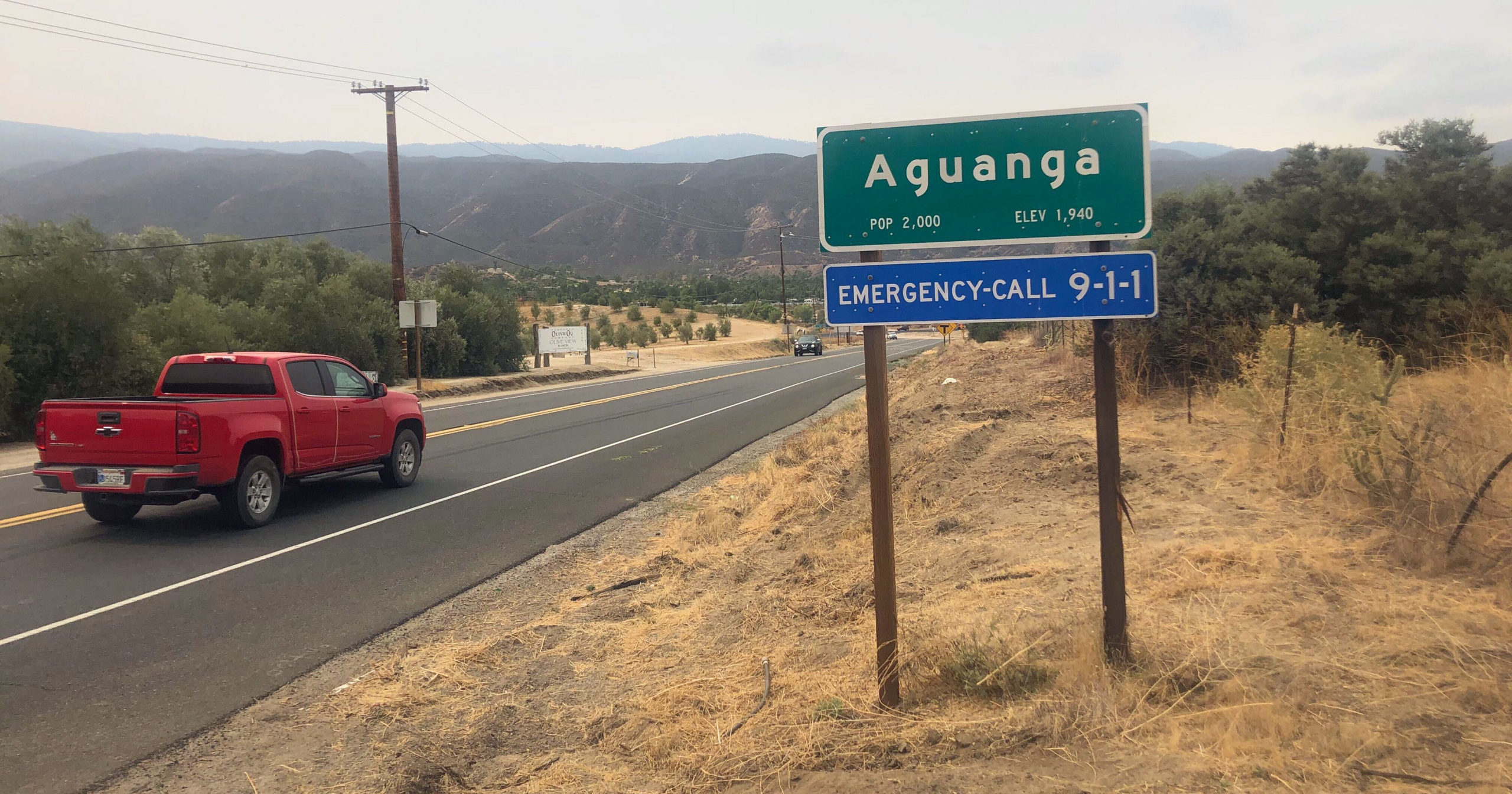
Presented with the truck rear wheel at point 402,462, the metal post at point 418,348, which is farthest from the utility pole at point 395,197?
the truck rear wheel at point 402,462

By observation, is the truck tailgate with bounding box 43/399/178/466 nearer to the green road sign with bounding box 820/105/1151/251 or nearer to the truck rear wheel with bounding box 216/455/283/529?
the truck rear wheel with bounding box 216/455/283/529

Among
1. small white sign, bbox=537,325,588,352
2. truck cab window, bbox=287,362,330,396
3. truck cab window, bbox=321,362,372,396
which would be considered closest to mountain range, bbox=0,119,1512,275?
small white sign, bbox=537,325,588,352

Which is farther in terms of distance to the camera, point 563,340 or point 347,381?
point 563,340

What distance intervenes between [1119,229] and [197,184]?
199m

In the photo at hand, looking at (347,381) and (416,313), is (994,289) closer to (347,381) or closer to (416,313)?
(347,381)

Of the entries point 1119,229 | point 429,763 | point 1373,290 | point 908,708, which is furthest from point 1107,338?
point 1373,290

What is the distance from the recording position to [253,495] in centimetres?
1003

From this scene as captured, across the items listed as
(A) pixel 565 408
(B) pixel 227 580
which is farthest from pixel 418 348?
(B) pixel 227 580

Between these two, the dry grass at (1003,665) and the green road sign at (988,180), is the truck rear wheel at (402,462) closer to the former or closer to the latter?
the dry grass at (1003,665)

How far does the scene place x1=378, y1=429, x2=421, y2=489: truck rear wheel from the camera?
1255cm

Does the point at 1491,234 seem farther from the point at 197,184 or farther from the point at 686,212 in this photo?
the point at 197,184

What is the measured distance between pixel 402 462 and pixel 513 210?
160261 mm

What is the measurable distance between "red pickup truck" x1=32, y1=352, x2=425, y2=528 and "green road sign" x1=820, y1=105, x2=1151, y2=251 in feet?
25.0

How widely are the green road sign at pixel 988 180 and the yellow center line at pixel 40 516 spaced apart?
10327mm
